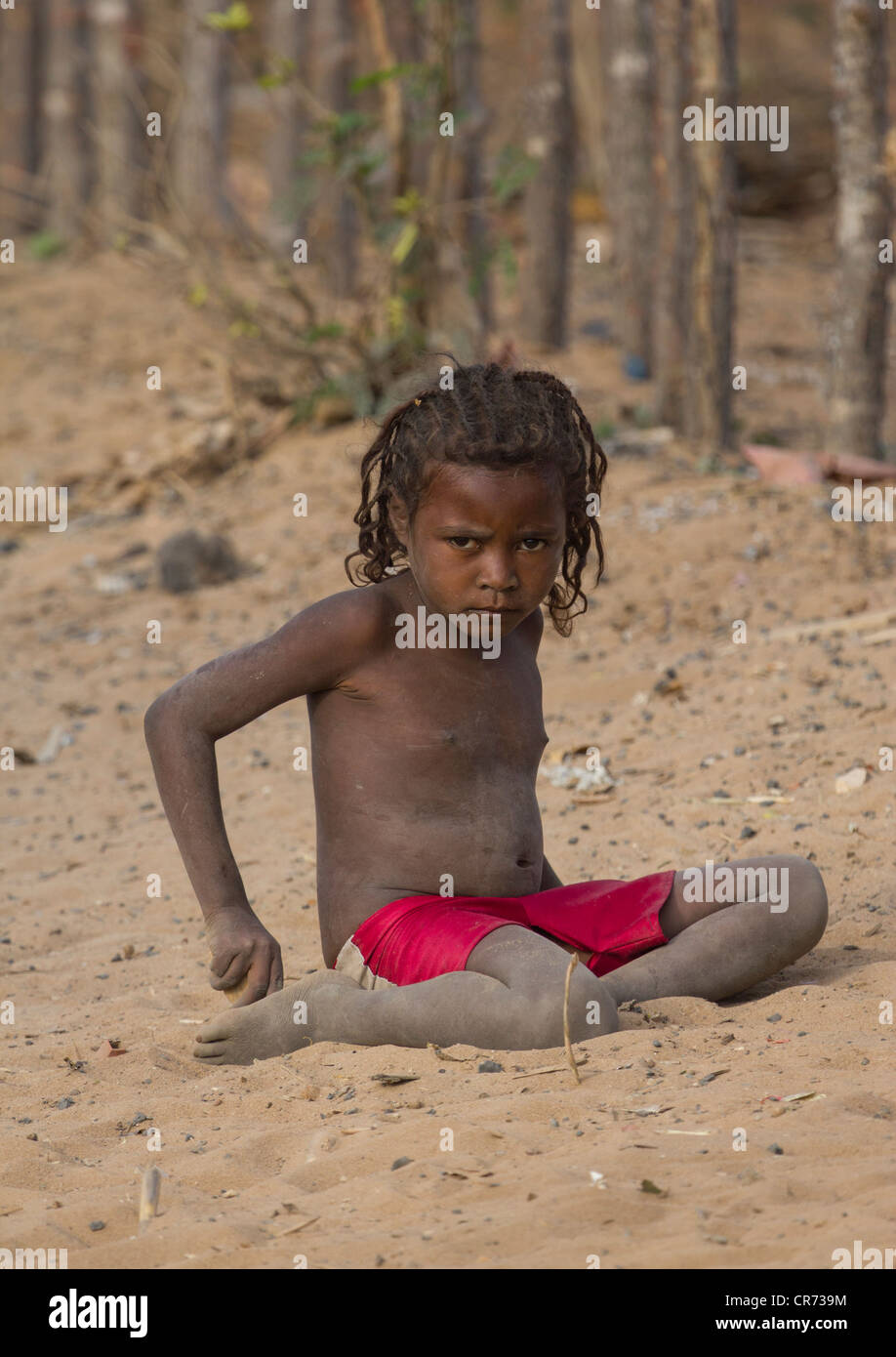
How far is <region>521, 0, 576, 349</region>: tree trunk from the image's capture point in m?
12.4

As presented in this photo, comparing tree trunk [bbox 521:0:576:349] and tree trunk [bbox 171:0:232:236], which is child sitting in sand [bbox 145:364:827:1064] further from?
tree trunk [bbox 171:0:232:236]

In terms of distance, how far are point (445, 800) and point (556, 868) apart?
129cm

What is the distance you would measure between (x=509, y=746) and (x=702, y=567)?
14.0 feet

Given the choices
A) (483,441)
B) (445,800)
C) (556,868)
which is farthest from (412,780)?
(556,868)

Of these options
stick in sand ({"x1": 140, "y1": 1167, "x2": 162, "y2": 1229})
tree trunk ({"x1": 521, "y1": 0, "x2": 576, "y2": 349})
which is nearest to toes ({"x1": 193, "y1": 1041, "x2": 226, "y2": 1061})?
stick in sand ({"x1": 140, "y1": 1167, "x2": 162, "y2": 1229})

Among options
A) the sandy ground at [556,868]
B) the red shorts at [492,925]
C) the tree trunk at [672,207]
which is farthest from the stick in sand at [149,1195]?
the tree trunk at [672,207]

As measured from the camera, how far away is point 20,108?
1962 centimetres

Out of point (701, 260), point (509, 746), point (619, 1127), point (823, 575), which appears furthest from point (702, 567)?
point (619, 1127)

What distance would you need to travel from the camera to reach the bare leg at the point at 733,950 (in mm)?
3471

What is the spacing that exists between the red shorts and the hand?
0.63 ft

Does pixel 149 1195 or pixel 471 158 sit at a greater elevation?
pixel 471 158

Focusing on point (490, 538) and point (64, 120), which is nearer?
point (490, 538)

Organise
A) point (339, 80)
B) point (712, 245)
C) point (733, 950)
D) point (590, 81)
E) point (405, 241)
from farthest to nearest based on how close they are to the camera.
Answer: point (590, 81) → point (339, 80) → point (405, 241) → point (712, 245) → point (733, 950)

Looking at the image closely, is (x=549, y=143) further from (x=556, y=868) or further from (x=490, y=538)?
(x=490, y=538)
